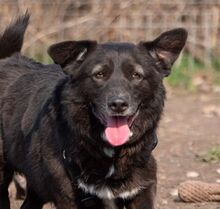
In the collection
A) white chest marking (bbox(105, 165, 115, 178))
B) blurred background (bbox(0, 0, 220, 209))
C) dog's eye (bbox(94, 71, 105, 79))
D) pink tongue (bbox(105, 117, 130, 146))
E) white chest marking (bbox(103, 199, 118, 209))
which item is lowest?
blurred background (bbox(0, 0, 220, 209))

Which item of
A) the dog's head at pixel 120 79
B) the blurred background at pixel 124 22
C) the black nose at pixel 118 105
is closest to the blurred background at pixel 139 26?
the blurred background at pixel 124 22

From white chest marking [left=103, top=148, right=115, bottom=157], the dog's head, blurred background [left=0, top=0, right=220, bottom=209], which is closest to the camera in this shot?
the dog's head

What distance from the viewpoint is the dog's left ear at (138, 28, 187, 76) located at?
17.5 feet

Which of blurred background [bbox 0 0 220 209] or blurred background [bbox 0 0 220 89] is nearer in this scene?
blurred background [bbox 0 0 220 209]

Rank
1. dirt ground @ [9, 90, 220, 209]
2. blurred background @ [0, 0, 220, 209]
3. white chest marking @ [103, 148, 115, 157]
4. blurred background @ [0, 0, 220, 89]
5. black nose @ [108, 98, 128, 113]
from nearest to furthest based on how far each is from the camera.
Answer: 1. black nose @ [108, 98, 128, 113]
2. white chest marking @ [103, 148, 115, 157]
3. dirt ground @ [9, 90, 220, 209]
4. blurred background @ [0, 0, 220, 209]
5. blurred background @ [0, 0, 220, 89]

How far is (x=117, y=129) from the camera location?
5086 millimetres

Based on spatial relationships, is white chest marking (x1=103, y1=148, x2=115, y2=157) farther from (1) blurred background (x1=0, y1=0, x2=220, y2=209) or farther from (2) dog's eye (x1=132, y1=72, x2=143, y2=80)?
(1) blurred background (x1=0, y1=0, x2=220, y2=209)

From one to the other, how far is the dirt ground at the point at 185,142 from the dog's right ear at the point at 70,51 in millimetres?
1813

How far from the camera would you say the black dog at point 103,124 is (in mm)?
5121

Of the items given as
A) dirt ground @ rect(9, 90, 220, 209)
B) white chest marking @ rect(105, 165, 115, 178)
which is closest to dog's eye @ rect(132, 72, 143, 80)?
white chest marking @ rect(105, 165, 115, 178)

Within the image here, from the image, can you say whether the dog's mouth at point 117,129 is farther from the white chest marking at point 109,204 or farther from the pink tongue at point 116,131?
the white chest marking at point 109,204

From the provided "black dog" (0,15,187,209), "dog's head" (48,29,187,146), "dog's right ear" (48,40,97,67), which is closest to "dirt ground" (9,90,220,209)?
"black dog" (0,15,187,209)

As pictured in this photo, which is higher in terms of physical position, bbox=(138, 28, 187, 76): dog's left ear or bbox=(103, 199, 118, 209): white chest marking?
bbox=(138, 28, 187, 76): dog's left ear

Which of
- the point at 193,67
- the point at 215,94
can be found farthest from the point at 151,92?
the point at 193,67
